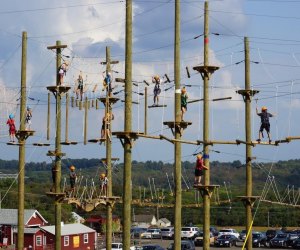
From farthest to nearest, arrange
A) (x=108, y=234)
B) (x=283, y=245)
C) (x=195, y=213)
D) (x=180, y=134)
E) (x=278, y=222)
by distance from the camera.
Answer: (x=195, y=213), (x=278, y=222), (x=283, y=245), (x=108, y=234), (x=180, y=134)

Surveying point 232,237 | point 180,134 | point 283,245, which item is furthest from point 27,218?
point 180,134

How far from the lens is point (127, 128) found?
20547 mm

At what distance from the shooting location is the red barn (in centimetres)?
6390

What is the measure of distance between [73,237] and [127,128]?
46443 mm

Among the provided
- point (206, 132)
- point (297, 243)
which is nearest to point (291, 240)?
point (297, 243)

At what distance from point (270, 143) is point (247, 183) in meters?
2.24

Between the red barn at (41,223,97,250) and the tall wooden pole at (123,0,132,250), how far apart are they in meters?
43.8

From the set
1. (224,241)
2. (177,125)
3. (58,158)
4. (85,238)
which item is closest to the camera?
(177,125)

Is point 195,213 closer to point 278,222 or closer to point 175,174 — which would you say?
point 278,222

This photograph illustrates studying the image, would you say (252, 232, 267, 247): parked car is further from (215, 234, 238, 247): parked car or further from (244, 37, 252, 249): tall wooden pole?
(244, 37, 252, 249): tall wooden pole

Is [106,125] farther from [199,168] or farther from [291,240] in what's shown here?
[291,240]

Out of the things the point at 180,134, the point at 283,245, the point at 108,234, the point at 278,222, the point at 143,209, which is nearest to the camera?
the point at 180,134

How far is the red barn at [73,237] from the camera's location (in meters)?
63.9

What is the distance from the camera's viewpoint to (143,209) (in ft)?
404
